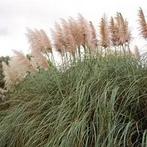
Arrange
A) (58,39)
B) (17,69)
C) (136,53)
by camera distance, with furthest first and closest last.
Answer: (17,69), (58,39), (136,53)

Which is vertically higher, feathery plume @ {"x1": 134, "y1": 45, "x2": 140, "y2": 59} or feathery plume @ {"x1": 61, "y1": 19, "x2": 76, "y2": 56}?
A: feathery plume @ {"x1": 61, "y1": 19, "x2": 76, "y2": 56}

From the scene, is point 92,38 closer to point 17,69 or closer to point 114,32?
point 114,32

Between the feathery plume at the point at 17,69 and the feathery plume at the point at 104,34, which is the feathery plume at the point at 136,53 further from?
the feathery plume at the point at 17,69

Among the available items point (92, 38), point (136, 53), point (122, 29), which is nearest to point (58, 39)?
A: point (92, 38)

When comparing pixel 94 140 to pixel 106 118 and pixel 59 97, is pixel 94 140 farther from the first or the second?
pixel 59 97

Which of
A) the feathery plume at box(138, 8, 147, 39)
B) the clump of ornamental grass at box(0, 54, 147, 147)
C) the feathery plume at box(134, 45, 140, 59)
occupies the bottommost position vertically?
the clump of ornamental grass at box(0, 54, 147, 147)

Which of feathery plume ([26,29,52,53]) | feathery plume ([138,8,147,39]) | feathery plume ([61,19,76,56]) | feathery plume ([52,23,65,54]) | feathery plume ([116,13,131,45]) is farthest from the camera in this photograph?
feathery plume ([26,29,52,53])

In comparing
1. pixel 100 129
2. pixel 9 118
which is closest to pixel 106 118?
pixel 100 129

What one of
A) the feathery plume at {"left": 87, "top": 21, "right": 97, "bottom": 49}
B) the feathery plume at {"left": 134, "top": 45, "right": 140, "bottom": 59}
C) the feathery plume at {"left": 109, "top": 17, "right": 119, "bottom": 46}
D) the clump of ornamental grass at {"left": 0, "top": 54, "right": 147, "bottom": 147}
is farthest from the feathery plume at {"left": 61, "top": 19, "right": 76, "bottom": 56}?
the feathery plume at {"left": 134, "top": 45, "right": 140, "bottom": 59}

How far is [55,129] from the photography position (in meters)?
5.14

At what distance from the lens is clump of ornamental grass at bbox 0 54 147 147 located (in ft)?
15.8

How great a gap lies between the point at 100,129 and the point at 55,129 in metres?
0.52

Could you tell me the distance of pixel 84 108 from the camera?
203 inches

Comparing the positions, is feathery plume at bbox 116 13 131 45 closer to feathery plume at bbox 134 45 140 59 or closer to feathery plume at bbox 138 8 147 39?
feathery plume at bbox 134 45 140 59
